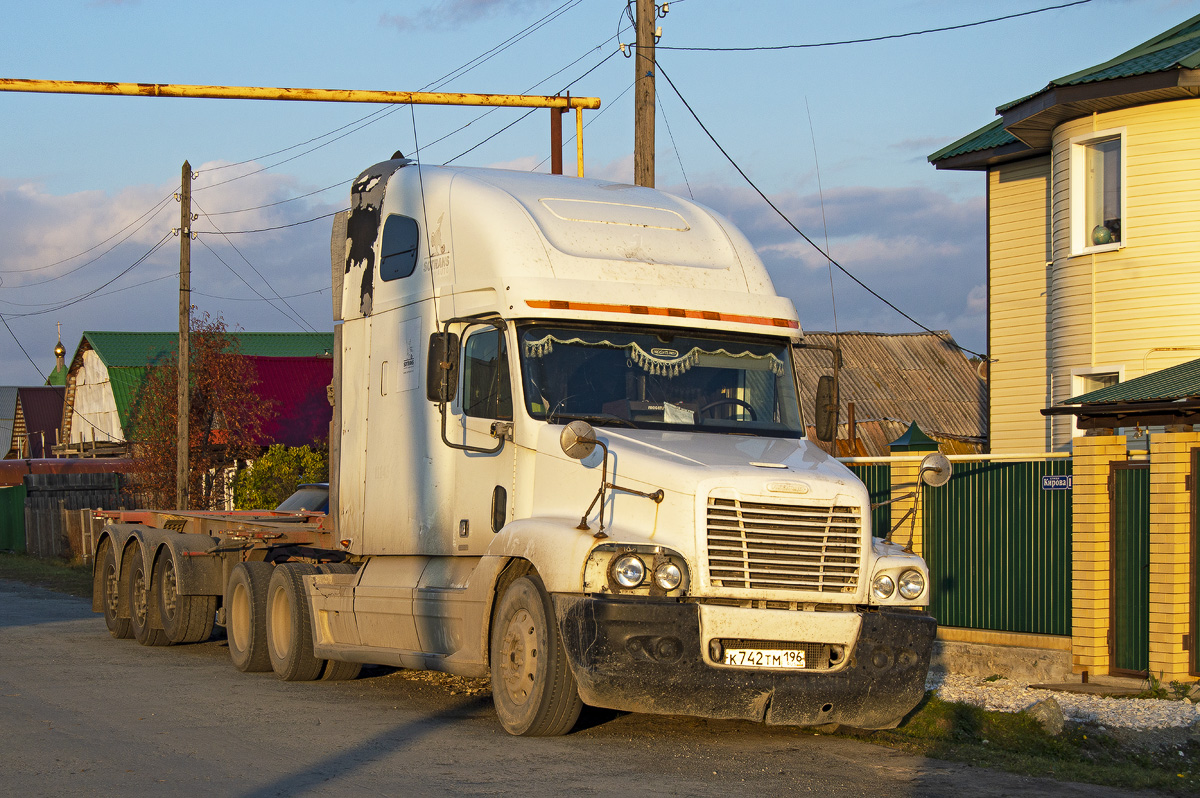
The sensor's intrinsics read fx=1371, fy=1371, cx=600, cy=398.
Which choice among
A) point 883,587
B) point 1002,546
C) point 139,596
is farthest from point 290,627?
point 1002,546

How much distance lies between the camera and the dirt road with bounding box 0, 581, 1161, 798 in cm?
738

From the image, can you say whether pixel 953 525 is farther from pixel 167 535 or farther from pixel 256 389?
pixel 256 389

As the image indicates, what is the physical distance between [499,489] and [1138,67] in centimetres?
1268

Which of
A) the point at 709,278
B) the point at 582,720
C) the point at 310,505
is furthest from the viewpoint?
the point at 310,505

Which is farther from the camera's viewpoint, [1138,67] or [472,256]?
[1138,67]

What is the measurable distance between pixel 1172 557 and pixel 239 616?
28.7 ft

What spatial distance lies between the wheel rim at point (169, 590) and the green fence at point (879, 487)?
302 inches

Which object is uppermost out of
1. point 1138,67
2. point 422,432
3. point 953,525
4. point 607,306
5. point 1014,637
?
point 1138,67

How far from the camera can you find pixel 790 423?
32.6ft

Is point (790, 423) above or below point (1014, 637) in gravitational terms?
above

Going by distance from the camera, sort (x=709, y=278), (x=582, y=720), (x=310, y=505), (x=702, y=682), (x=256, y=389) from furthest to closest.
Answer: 1. (x=256, y=389)
2. (x=310, y=505)
3. (x=709, y=278)
4. (x=582, y=720)
5. (x=702, y=682)

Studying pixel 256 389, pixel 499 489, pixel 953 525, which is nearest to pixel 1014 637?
pixel 953 525

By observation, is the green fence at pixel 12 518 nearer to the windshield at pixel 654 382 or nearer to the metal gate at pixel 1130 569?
the metal gate at pixel 1130 569

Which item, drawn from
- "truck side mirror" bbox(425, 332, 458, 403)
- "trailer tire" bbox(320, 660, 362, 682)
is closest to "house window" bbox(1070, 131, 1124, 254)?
"trailer tire" bbox(320, 660, 362, 682)
